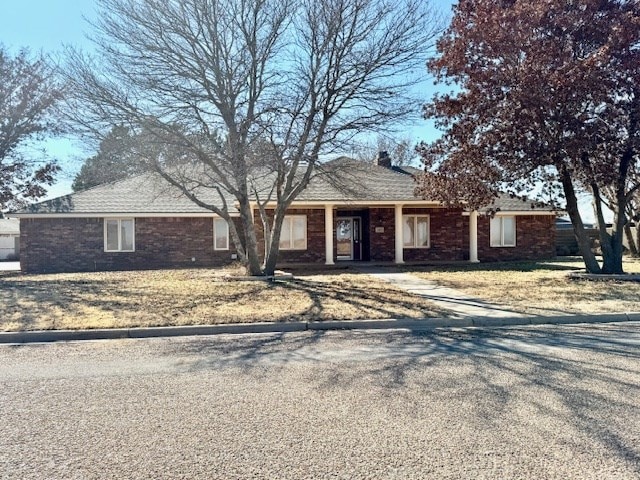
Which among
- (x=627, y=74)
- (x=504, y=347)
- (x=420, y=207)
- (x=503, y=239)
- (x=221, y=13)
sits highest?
(x=221, y=13)

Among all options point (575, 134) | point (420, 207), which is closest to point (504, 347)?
point (575, 134)

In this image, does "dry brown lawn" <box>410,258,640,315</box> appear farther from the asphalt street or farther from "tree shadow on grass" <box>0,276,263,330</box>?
"tree shadow on grass" <box>0,276,263,330</box>

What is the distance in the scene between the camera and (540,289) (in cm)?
1288

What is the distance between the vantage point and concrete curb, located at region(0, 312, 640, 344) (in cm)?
807

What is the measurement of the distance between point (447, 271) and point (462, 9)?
858cm

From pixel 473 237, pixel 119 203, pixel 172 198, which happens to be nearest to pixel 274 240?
pixel 172 198

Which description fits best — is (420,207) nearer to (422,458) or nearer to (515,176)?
(515,176)

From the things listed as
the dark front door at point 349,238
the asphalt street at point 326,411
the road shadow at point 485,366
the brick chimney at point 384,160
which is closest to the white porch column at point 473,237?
the dark front door at point 349,238

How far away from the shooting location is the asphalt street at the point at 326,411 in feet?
11.1

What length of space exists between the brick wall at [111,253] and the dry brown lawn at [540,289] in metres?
9.20

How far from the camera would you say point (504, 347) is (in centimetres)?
697

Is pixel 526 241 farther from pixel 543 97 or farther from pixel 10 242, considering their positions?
pixel 10 242

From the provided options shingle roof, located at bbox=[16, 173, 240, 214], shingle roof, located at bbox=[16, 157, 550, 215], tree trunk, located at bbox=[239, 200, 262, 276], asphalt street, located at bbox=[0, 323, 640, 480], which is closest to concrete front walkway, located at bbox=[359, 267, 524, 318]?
asphalt street, located at bbox=[0, 323, 640, 480]

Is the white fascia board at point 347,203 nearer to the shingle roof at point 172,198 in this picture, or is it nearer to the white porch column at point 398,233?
the shingle roof at point 172,198
